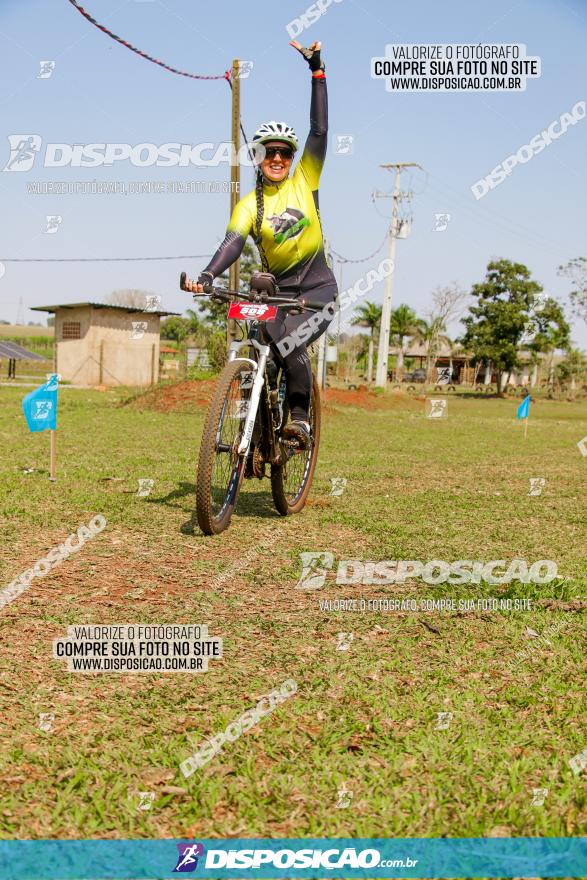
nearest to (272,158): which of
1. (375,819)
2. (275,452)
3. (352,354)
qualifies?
(275,452)

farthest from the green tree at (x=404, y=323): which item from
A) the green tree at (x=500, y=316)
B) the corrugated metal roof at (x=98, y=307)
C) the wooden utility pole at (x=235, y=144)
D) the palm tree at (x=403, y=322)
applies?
the wooden utility pole at (x=235, y=144)

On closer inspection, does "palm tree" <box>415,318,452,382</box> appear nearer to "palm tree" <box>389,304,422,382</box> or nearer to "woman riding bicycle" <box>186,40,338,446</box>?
"palm tree" <box>389,304,422,382</box>

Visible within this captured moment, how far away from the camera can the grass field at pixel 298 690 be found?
1.97 m

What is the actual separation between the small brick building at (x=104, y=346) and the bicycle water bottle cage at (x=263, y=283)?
31.9 m

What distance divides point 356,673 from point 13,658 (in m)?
1.36

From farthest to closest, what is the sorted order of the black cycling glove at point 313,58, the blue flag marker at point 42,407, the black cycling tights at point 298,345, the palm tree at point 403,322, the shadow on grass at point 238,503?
the palm tree at point 403,322 → the blue flag marker at point 42,407 → the shadow on grass at point 238,503 → the black cycling tights at point 298,345 → the black cycling glove at point 313,58

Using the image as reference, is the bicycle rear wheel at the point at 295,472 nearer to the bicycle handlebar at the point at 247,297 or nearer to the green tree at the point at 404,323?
the bicycle handlebar at the point at 247,297

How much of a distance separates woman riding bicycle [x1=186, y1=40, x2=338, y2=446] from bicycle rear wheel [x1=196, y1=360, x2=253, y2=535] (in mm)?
492

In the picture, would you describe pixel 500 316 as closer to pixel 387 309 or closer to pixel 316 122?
pixel 387 309

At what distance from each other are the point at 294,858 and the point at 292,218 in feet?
14.2

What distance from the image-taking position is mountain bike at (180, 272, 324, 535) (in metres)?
4.60

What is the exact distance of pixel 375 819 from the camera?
1.92m

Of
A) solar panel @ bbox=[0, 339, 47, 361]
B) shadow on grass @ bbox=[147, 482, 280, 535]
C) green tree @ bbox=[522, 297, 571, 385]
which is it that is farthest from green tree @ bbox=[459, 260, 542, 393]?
shadow on grass @ bbox=[147, 482, 280, 535]

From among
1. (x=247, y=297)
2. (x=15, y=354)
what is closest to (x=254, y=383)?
(x=247, y=297)
